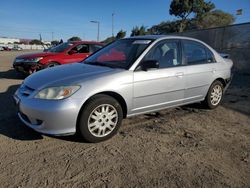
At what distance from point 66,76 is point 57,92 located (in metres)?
0.42

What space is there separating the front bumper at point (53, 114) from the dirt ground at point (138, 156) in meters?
0.28

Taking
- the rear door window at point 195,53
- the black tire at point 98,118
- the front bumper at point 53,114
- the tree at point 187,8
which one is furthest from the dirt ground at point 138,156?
the tree at point 187,8

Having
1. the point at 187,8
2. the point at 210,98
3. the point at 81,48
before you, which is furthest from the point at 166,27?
the point at 210,98

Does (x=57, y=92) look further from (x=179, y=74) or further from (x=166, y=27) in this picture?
(x=166, y=27)

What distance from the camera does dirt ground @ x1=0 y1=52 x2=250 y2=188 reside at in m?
2.78

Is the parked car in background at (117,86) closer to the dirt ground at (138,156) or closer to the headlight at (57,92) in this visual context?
the headlight at (57,92)

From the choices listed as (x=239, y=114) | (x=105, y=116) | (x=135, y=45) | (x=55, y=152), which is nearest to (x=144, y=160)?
(x=105, y=116)

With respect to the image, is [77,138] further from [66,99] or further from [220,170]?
[220,170]

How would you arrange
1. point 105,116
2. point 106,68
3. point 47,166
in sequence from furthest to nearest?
point 106,68 < point 105,116 < point 47,166

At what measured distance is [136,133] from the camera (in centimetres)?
410

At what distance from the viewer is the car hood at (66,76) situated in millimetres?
3600

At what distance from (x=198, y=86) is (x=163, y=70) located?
1.03m

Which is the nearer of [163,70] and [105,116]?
[105,116]

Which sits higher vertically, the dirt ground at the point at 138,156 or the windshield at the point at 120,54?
the windshield at the point at 120,54
